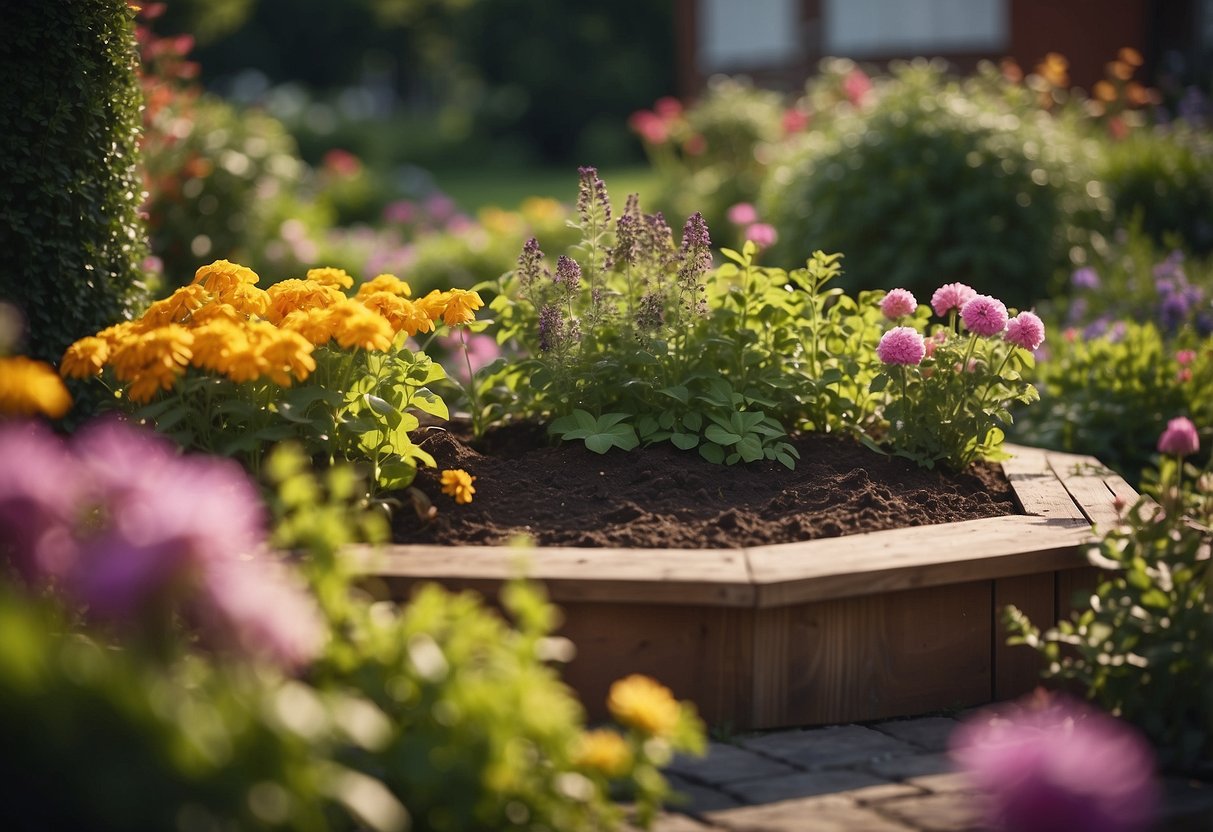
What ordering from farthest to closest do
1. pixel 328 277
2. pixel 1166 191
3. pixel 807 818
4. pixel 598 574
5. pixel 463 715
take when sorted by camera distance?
pixel 1166 191 < pixel 328 277 < pixel 598 574 < pixel 807 818 < pixel 463 715

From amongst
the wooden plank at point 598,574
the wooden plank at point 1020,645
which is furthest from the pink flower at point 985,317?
the wooden plank at point 598,574

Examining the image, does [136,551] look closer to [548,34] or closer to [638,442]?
[638,442]

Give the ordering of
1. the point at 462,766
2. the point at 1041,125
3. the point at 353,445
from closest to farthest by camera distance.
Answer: the point at 462,766 → the point at 353,445 → the point at 1041,125

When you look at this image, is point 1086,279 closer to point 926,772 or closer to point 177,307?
point 926,772

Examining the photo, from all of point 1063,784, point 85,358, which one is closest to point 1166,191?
point 85,358

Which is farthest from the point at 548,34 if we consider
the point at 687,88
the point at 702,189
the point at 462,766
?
the point at 462,766

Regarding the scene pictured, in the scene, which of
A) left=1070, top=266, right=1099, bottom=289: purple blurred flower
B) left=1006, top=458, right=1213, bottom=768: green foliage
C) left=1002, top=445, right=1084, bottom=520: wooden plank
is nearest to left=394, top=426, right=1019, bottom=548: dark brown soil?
left=1002, top=445, right=1084, bottom=520: wooden plank

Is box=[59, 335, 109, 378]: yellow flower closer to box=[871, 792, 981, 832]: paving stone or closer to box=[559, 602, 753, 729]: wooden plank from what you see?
box=[559, 602, 753, 729]: wooden plank

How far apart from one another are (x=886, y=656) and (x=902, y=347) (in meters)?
0.89

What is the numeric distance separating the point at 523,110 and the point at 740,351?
25391 millimetres

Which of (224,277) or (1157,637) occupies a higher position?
(224,277)

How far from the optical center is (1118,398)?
15.7 feet

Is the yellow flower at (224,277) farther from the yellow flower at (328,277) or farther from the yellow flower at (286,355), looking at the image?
the yellow flower at (286,355)

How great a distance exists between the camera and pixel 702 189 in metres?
10.2
